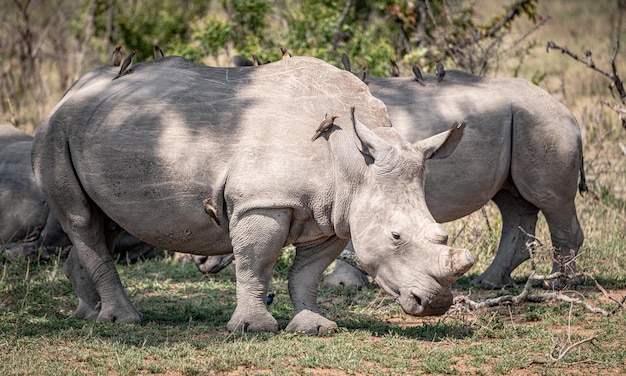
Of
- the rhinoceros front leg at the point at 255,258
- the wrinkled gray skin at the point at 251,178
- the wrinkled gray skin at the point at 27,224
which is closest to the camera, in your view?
the wrinkled gray skin at the point at 251,178

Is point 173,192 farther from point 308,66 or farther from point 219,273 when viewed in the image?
point 219,273

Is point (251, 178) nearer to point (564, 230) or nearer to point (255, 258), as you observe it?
point (255, 258)

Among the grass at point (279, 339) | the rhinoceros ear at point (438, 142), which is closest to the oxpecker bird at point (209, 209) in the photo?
the grass at point (279, 339)

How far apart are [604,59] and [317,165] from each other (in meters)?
13.5

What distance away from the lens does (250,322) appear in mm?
6145

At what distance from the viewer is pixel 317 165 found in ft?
19.8

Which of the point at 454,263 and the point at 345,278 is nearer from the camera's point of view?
the point at 454,263

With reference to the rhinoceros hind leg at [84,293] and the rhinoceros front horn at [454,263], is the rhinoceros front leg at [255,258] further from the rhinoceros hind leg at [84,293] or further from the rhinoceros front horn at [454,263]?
the rhinoceros hind leg at [84,293]

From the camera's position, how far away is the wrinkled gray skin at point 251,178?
588cm

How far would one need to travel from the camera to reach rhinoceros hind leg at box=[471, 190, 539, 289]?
8312 millimetres

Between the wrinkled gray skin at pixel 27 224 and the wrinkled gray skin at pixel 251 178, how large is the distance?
2215 millimetres

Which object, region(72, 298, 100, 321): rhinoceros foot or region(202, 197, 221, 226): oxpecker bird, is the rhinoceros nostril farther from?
region(72, 298, 100, 321): rhinoceros foot

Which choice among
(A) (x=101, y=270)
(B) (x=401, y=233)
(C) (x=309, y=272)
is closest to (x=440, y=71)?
(C) (x=309, y=272)

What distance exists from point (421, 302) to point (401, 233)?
431 mm
